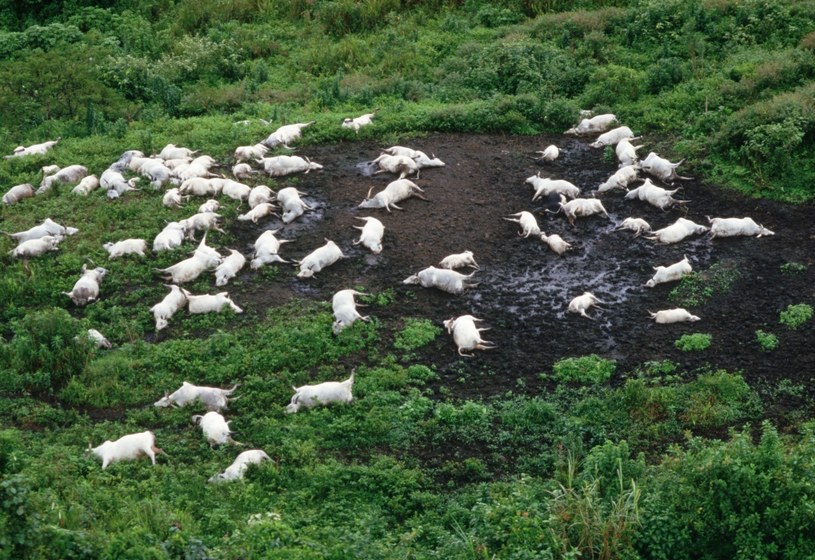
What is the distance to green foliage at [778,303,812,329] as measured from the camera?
37.8 ft

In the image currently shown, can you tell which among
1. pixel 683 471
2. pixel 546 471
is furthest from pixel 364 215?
pixel 683 471

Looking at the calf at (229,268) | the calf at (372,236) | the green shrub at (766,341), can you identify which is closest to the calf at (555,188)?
the calf at (372,236)

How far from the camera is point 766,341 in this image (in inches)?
441

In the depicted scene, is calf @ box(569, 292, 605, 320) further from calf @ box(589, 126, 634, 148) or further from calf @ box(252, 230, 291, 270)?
calf @ box(589, 126, 634, 148)

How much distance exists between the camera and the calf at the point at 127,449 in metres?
9.77

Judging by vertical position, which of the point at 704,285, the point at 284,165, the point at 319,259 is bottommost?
the point at 704,285

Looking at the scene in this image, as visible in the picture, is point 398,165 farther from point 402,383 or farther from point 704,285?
point 402,383

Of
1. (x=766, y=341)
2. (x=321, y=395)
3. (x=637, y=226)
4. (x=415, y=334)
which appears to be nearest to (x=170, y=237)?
(x=415, y=334)

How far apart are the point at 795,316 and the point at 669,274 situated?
162 centimetres

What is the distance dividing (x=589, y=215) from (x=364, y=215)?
3.26m

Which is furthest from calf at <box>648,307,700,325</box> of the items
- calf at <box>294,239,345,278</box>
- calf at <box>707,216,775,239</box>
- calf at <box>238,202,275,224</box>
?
calf at <box>238,202,275,224</box>

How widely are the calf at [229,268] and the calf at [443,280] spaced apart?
2.25m

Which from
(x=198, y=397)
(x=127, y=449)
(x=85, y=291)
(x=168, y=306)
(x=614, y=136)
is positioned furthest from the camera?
(x=614, y=136)

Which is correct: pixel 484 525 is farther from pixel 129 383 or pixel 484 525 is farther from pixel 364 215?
pixel 364 215
